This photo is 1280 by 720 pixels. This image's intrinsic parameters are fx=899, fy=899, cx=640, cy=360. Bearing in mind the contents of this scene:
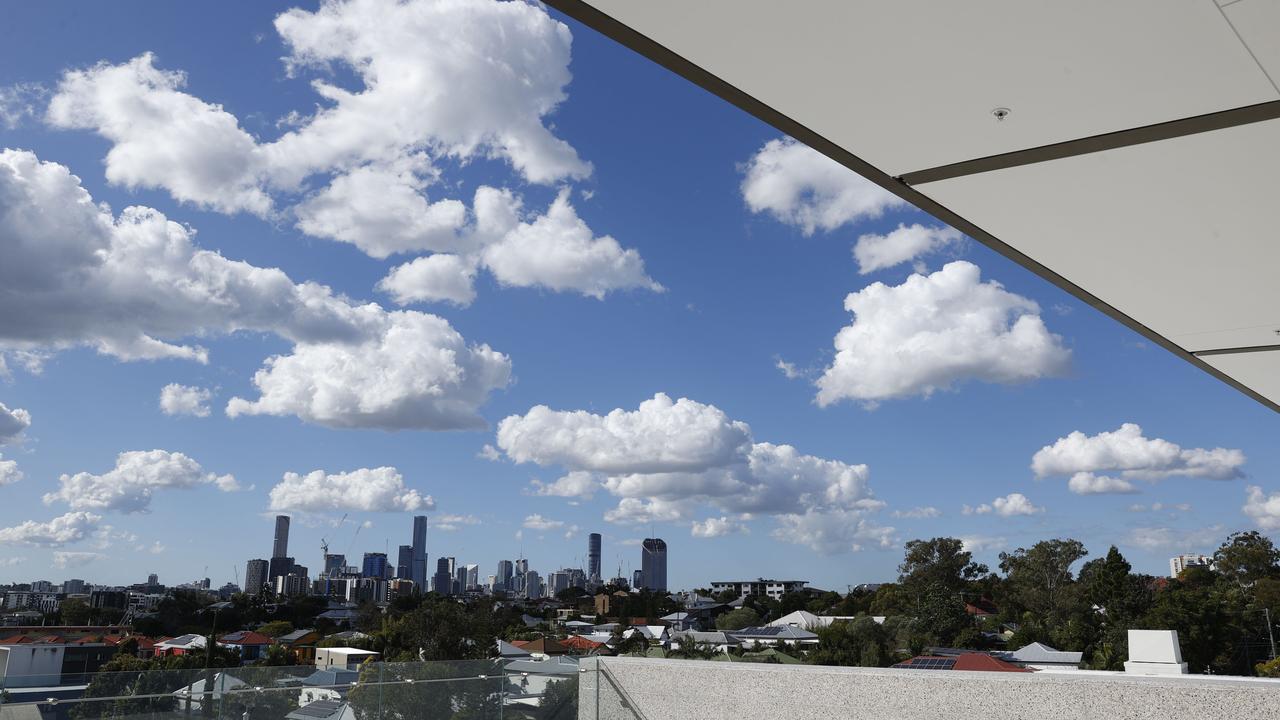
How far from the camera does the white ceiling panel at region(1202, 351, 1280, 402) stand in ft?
13.1

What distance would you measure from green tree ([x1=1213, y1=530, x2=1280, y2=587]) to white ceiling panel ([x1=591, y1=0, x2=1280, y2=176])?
51052 millimetres

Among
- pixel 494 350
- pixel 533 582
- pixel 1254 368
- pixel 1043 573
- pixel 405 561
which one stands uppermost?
pixel 494 350

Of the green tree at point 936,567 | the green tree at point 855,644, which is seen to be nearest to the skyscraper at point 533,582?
the green tree at point 936,567

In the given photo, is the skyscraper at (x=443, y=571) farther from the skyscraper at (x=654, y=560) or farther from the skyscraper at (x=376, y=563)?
the skyscraper at (x=654, y=560)

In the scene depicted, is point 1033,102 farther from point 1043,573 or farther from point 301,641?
point 1043,573

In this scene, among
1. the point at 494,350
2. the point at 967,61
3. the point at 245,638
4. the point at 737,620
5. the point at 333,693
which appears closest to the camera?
the point at 967,61

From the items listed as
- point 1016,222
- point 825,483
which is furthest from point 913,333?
point 1016,222

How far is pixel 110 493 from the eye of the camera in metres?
76.5

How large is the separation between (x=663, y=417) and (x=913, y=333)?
26.7m

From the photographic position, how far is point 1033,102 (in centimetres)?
205

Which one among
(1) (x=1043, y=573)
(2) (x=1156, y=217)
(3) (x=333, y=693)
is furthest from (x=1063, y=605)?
(2) (x=1156, y=217)

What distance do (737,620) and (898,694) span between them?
5950 centimetres

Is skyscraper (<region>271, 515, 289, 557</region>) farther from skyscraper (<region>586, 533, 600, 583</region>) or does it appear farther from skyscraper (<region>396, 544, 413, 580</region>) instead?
skyscraper (<region>586, 533, 600, 583</region>)

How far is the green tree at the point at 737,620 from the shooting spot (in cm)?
6050
